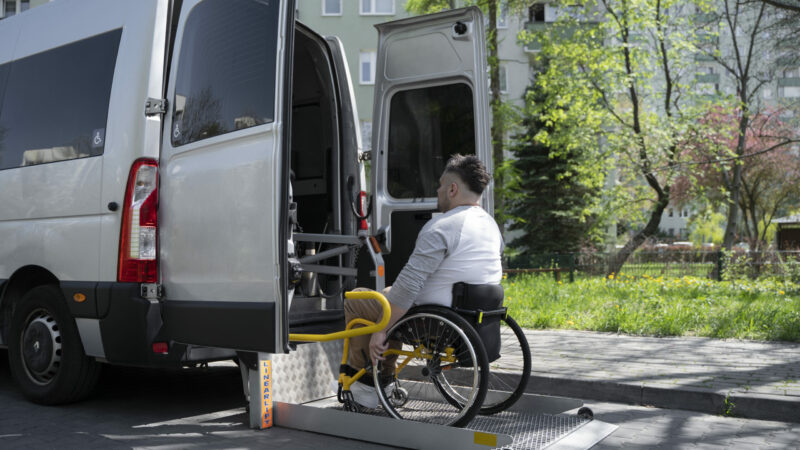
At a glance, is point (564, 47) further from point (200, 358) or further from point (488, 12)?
point (200, 358)

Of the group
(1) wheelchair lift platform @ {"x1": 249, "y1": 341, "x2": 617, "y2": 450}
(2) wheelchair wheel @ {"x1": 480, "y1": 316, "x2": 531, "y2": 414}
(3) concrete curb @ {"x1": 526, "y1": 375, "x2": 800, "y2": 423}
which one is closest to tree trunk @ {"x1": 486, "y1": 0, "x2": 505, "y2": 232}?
(3) concrete curb @ {"x1": 526, "y1": 375, "x2": 800, "y2": 423}

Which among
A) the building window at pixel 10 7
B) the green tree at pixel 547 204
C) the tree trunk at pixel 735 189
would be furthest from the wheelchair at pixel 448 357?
the building window at pixel 10 7

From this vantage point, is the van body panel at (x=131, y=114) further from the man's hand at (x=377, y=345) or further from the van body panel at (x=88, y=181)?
the man's hand at (x=377, y=345)

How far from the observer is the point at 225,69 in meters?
4.35

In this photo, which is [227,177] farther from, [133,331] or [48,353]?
[48,353]

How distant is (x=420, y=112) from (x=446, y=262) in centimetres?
255

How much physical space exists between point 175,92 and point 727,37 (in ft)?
98.2

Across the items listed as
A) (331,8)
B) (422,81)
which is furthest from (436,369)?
(331,8)

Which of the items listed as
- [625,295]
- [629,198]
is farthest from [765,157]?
[625,295]

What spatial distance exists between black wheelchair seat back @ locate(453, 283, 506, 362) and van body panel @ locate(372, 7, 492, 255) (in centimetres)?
169

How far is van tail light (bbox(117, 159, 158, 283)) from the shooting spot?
14.4ft

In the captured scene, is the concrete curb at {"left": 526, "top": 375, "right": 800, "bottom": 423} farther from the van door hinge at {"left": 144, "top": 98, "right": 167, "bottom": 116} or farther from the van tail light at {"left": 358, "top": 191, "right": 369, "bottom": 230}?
the van door hinge at {"left": 144, "top": 98, "right": 167, "bottom": 116}

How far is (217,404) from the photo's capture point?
17.0ft

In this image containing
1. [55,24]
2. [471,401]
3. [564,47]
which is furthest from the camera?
[564,47]
